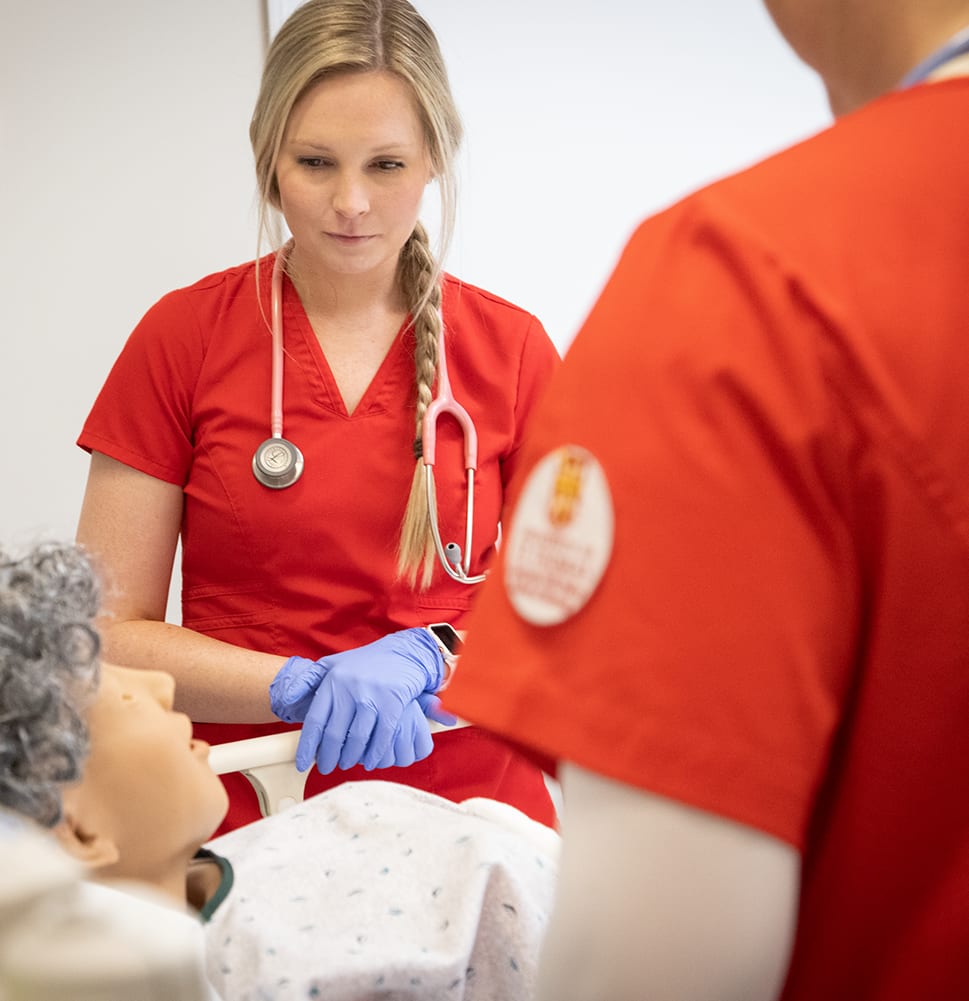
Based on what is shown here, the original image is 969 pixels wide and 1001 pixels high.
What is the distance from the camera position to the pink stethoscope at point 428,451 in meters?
1.40

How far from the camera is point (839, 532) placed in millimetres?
441

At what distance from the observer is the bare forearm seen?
1.34 meters

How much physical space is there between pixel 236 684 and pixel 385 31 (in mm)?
822

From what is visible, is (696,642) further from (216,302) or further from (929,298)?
(216,302)

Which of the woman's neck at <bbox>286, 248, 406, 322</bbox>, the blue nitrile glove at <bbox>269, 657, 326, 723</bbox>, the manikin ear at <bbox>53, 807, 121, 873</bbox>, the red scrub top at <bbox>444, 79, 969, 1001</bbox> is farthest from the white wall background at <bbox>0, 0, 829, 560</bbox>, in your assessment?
the red scrub top at <bbox>444, 79, 969, 1001</bbox>

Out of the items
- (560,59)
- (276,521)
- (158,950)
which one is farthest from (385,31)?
(158,950)

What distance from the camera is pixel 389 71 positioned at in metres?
1.41

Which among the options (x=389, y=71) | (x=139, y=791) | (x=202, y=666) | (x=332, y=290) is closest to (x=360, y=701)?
(x=202, y=666)

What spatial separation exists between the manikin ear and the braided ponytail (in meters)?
0.66

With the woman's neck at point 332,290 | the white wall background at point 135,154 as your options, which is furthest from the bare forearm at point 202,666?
the white wall background at point 135,154

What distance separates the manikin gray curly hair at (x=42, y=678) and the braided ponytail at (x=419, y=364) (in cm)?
62

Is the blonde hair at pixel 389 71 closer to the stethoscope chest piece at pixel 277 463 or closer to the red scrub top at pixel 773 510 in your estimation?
the stethoscope chest piece at pixel 277 463

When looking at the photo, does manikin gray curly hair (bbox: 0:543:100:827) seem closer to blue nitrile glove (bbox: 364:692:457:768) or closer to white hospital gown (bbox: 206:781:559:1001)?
white hospital gown (bbox: 206:781:559:1001)

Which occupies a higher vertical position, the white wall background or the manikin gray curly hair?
the white wall background
